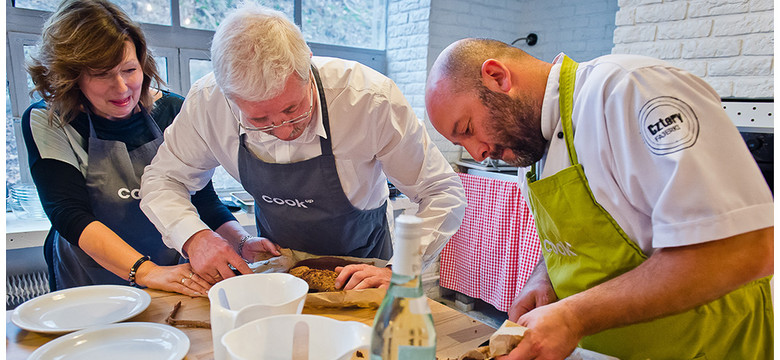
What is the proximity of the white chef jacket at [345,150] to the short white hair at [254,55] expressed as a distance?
0.84 feet

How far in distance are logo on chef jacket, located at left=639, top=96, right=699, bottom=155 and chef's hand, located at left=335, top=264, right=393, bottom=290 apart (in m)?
0.61

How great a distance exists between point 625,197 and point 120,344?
3.16 ft

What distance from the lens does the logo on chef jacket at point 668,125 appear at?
32.7 inches

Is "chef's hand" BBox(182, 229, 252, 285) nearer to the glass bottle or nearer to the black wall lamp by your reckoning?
the glass bottle

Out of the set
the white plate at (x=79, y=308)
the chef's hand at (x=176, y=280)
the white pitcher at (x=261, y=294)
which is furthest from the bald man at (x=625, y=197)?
the white plate at (x=79, y=308)

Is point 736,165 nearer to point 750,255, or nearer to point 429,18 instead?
point 750,255

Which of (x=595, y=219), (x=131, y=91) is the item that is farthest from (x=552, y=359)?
(x=131, y=91)

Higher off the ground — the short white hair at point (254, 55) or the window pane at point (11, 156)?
the short white hair at point (254, 55)

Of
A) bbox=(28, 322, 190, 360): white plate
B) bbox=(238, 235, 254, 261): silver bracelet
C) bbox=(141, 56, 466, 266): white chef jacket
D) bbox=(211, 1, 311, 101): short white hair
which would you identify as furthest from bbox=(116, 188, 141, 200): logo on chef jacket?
bbox=(28, 322, 190, 360): white plate

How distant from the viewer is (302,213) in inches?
62.6

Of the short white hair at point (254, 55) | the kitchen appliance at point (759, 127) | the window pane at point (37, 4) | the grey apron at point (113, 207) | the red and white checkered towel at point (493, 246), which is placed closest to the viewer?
the short white hair at point (254, 55)

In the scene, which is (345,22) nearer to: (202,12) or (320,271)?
(202,12)

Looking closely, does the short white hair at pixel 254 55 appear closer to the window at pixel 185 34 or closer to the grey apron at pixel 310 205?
the grey apron at pixel 310 205

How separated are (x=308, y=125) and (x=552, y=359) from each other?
0.91m
